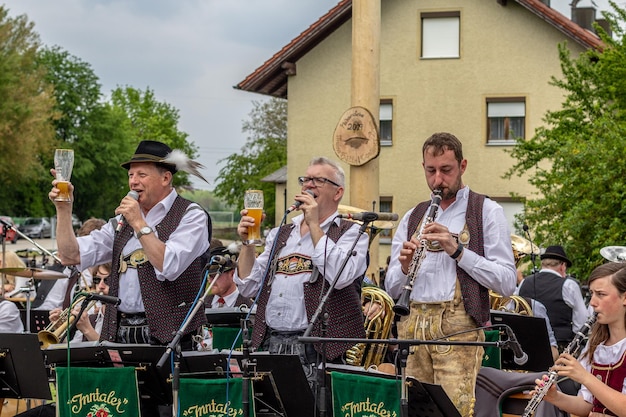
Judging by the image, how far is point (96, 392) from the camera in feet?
19.5

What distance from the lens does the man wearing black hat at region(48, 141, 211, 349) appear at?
572 centimetres

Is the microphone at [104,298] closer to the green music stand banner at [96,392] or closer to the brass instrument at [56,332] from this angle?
the green music stand banner at [96,392]

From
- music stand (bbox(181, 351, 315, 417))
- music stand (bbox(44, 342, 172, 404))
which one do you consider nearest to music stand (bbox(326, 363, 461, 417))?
music stand (bbox(181, 351, 315, 417))

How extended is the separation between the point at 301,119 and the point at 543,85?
21.7 ft

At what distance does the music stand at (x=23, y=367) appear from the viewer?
653cm

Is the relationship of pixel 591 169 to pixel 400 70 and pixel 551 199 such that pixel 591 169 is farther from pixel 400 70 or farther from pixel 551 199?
pixel 400 70

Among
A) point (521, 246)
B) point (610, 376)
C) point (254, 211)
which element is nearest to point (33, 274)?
point (254, 211)

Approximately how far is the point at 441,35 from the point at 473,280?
71.8 feet

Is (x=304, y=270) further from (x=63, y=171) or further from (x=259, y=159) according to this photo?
(x=259, y=159)

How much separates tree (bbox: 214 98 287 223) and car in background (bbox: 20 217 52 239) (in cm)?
1018

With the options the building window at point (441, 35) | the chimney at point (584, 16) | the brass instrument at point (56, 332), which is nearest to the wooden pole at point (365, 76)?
the brass instrument at point (56, 332)

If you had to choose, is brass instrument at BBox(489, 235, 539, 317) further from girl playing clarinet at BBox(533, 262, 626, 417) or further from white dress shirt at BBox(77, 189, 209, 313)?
white dress shirt at BBox(77, 189, 209, 313)

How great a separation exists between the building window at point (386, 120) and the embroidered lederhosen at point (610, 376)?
22.0 metres

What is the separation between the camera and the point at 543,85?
26047 millimetres
